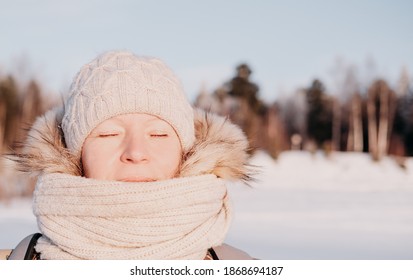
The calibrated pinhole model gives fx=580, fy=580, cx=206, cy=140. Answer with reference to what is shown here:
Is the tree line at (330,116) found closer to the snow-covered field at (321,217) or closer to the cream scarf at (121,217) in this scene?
the snow-covered field at (321,217)

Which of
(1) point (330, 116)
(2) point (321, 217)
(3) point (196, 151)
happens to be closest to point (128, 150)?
(3) point (196, 151)

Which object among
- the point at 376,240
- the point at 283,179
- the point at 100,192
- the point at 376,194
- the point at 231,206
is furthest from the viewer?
the point at 283,179

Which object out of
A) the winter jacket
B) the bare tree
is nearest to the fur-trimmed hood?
the winter jacket

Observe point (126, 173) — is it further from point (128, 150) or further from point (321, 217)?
point (321, 217)

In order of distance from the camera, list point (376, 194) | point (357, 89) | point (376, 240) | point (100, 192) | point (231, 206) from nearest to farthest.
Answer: point (100, 192) < point (231, 206) < point (376, 240) < point (376, 194) < point (357, 89)

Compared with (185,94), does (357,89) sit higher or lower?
lower

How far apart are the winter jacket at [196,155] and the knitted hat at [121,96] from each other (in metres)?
0.03

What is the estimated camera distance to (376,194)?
378 cm

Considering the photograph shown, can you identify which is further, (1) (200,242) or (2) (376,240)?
(2) (376,240)
